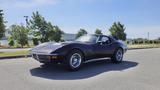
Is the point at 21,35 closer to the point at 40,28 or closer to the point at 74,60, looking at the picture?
the point at 40,28

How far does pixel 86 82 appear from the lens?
6.53 meters

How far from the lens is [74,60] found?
334 inches

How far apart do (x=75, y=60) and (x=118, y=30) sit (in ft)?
136

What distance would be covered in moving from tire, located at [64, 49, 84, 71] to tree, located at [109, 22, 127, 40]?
4084cm

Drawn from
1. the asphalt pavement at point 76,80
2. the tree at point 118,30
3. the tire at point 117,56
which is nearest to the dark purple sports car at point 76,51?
the tire at point 117,56

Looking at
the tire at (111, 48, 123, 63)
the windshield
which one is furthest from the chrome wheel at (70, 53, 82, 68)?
the tire at (111, 48, 123, 63)

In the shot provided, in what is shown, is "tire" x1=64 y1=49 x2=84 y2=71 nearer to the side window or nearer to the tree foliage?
the side window

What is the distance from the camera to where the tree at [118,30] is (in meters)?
49.1

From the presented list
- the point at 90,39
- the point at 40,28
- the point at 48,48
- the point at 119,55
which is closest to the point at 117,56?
the point at 119,55

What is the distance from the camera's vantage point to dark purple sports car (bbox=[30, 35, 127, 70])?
793cm

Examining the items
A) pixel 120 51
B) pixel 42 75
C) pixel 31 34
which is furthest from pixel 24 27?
pixel 42 75

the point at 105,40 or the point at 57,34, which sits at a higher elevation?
the point at 57,34

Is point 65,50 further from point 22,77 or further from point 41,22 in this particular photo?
point 41,22

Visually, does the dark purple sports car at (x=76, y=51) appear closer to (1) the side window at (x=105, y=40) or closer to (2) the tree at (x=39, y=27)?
(1) the side window at (x=105, y=40)
